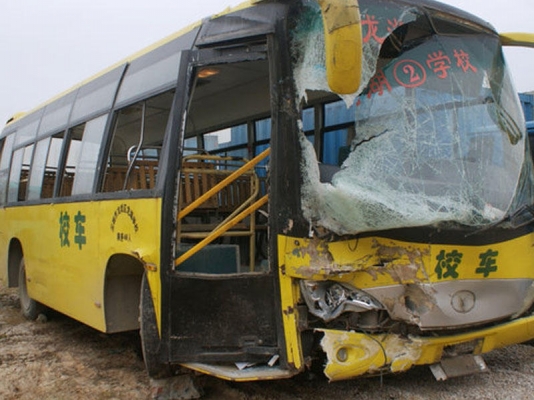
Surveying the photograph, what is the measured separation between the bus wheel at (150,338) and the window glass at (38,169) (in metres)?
3.47

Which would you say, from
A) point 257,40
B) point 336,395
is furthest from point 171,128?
point 336,395

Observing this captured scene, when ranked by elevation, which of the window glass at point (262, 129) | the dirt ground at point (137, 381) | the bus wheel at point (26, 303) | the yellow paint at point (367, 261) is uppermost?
the window glass at point (262, 129)

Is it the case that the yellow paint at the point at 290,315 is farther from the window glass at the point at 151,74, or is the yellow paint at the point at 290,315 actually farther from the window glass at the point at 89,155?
the window glass at the point at 89,155

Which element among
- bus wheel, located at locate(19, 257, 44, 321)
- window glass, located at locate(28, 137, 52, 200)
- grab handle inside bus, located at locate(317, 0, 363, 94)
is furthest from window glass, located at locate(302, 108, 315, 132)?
bus wheel, located at locate(19, 257, 44, 321)

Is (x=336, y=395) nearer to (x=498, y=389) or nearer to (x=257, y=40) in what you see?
(x=498, y=389)

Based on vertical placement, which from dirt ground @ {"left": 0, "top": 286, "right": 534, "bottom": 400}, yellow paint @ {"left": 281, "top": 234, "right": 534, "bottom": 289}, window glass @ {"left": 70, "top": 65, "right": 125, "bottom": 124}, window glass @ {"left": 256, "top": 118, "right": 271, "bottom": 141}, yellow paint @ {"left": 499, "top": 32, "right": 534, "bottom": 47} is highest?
yellow paint @ {"left": 499, "top": 32, "right": 534, "bottom": 47}

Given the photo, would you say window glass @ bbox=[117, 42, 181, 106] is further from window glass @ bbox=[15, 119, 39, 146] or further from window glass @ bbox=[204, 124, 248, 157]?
window glass @ bbox=[15, 119, 39, 146]

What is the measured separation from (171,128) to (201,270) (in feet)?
3.56

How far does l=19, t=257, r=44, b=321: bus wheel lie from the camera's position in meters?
7.96

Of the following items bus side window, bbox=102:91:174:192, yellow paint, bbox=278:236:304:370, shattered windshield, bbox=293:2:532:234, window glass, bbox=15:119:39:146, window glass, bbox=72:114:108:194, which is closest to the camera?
shattered windshield, bbox=293:2:532:234

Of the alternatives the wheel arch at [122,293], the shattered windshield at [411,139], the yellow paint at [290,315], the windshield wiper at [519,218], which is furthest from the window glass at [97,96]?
the windshield wiper at [519,218]

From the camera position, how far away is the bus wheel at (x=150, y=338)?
414cm

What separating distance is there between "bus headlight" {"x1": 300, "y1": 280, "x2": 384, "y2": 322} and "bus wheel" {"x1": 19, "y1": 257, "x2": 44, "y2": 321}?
5.41 m

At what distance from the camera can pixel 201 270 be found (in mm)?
4312
